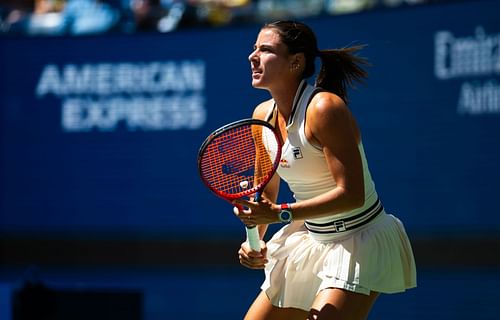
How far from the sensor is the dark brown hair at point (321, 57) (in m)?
3.52

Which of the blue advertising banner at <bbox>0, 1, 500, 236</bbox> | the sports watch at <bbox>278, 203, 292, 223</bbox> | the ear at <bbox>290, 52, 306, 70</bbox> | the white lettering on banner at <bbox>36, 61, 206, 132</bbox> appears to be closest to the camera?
the sports watch at <bbox>278, 203, 292, 223</bbox>

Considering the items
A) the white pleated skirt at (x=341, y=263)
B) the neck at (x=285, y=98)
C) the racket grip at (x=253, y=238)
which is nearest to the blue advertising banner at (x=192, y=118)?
the white pleated skirt at (x=341, y=263)

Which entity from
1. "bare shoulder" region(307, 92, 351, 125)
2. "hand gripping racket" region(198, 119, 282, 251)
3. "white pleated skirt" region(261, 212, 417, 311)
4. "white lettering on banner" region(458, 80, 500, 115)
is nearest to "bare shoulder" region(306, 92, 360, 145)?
"bare shoulder" region(307, 92, 351, 125)

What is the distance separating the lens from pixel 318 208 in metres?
3.28

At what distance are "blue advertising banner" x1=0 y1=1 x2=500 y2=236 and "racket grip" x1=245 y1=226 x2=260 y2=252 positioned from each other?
9.51ft

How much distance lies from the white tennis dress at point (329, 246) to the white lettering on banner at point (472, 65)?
259 cm

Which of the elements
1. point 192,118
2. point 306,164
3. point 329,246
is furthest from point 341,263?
point 192,118

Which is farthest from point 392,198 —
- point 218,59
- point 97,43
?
point 97,43

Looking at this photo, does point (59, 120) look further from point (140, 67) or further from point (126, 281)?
point (126, 281)

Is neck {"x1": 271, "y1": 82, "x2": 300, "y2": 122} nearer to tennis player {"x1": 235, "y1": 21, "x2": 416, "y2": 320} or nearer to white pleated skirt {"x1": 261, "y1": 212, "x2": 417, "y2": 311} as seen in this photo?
tennis player {"x1": 235, "y1": 21, "x2": 416, "y2": 320}

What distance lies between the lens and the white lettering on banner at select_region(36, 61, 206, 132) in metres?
7.10

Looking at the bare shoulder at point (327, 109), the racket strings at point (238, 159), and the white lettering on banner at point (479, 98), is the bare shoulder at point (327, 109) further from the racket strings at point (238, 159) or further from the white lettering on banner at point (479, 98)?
the white lettering on banner at point (479, 98)

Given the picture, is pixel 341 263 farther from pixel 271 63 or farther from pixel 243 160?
pixel 271 63

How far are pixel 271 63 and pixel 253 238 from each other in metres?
0.65
